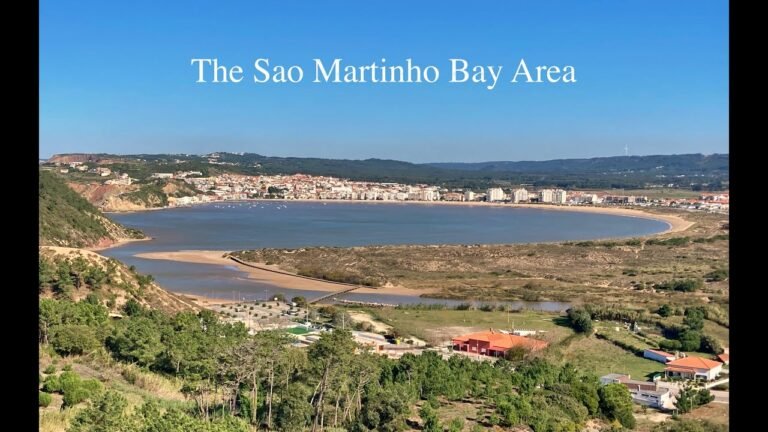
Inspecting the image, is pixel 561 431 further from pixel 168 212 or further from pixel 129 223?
pixel 168 212

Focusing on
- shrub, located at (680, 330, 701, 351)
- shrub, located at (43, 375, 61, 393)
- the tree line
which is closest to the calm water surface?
shrub, located at (680, 330, 701, 351)

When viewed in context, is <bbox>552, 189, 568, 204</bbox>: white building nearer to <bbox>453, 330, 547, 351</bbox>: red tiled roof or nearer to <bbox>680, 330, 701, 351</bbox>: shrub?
<bbox>453, 330, 547, 351</bbox>: red tiled roof

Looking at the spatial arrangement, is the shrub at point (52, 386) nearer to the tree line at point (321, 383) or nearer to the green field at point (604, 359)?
the tree line at point (321, 383)

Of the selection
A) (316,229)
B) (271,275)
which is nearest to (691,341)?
(271,275)

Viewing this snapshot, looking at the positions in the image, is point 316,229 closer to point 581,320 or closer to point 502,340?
point 581,320

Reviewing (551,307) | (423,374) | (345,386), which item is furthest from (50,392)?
(551,307)
